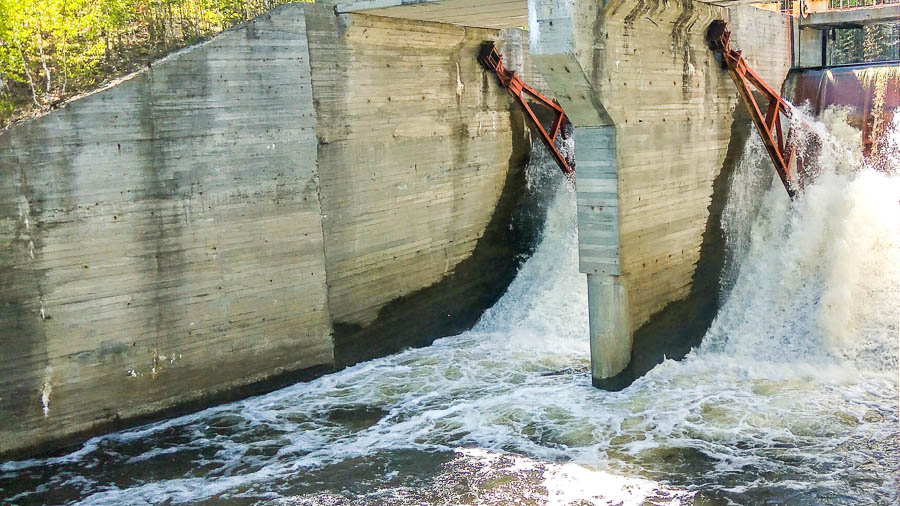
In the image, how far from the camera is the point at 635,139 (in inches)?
388

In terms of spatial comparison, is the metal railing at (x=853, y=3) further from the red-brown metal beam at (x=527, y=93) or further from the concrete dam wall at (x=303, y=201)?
the red-brown metal beam at (x=527, y=93)

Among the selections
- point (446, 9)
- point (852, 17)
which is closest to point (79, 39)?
point (446, 9)

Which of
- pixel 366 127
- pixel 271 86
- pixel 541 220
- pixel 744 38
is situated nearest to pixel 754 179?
pixel 744 38

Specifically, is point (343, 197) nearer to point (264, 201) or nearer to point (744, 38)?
point (264, 201)

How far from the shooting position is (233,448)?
8922 mm

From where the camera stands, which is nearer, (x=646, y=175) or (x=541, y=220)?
(x=646, y=175)

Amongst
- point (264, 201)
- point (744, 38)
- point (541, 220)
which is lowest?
point (541, 220)

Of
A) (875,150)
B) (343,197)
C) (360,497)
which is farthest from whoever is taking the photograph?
(875,150)

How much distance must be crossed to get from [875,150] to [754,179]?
2.00 m

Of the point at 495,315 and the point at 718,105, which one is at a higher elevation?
the point at 718,105

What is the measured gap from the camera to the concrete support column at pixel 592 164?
8922mm

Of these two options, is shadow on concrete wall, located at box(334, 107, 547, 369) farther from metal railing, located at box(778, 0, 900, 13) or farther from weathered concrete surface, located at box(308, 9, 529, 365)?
metal railing, located at box(778, 0, 900, 13)

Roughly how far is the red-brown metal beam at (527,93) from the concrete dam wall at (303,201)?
0.72 meters

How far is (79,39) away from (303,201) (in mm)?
3751
